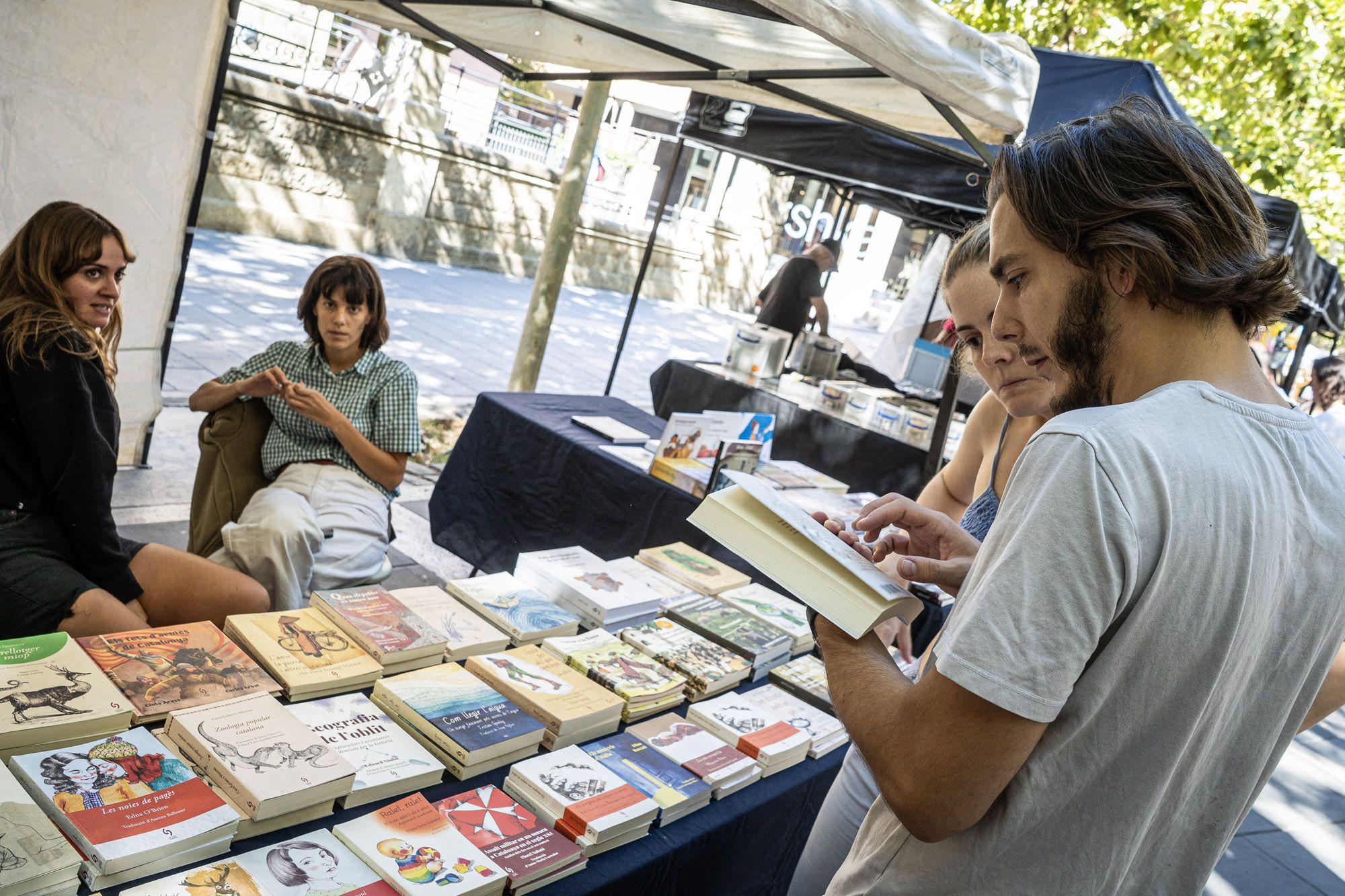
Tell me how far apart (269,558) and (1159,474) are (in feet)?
8.85

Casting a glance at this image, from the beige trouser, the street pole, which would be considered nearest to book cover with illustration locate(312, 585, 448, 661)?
the beige trouser

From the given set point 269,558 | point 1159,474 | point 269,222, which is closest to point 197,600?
point 269,558

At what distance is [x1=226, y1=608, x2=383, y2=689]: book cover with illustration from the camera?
5.73ft

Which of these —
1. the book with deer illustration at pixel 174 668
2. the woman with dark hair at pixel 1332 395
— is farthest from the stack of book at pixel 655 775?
the woman with dark hair at pixel 1332 395

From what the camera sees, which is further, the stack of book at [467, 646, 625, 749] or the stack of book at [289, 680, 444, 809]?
the stack of book at [467, 646, 625, 749]

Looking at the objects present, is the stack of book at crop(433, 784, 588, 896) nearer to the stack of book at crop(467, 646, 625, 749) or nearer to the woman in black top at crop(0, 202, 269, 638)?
the stack of book at crop(467, 646, 625, 749)

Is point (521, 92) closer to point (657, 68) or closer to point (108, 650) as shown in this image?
point (657, 68)

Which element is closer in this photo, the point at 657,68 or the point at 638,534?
the point at 638,534

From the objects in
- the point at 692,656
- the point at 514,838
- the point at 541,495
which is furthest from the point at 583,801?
the point at 541,495

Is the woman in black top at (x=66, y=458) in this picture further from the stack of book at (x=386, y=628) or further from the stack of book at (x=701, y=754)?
the stack of book at (x=701, y=754)

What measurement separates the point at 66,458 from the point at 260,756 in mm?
1240

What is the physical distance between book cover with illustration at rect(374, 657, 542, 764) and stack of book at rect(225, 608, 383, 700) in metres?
0.06

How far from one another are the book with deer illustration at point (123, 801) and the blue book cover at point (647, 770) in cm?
64

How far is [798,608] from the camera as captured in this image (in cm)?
268
